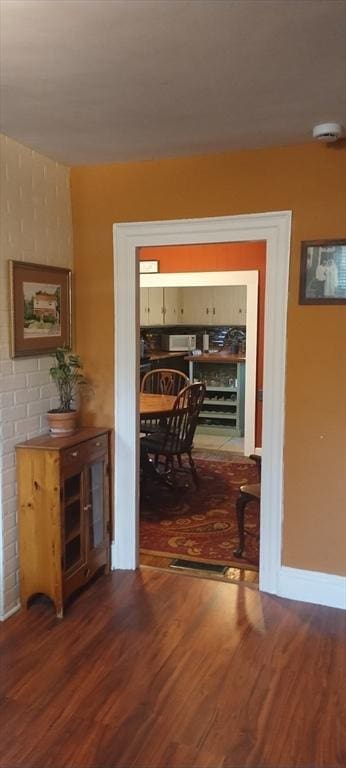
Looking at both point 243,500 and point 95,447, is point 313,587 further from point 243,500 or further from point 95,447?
point 95,447

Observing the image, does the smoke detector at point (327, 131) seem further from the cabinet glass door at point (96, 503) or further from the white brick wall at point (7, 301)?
the cabinet glass door at point (96, 503)

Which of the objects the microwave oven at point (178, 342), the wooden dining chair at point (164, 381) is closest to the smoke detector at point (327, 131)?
the wooden dining chair at point (164, 381)

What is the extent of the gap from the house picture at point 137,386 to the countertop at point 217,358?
335 centimetres

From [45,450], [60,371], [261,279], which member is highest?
[261,279]

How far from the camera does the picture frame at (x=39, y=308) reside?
2.83m

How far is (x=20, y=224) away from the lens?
9.42 feet

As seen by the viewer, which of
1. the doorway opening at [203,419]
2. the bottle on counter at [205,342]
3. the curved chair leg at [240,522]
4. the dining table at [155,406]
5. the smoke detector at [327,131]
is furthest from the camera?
the bottle on counter at [205,342]

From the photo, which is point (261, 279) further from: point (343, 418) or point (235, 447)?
point (343, 418)

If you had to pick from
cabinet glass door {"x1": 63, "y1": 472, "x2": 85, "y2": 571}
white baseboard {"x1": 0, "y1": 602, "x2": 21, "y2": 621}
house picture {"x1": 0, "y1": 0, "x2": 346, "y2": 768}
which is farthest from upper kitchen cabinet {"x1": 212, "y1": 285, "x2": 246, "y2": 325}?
white baseboard {"x1": 0, "y1": 602, "x2": 21, "y2": 621}

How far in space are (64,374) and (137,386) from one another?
433 millimetres

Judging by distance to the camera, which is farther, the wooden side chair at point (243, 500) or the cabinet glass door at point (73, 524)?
the wooden side chair at point (243, 500)

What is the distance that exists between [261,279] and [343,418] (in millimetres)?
3426

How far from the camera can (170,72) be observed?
6.51ft

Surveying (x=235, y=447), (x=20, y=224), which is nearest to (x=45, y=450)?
(x=20, y=224)
